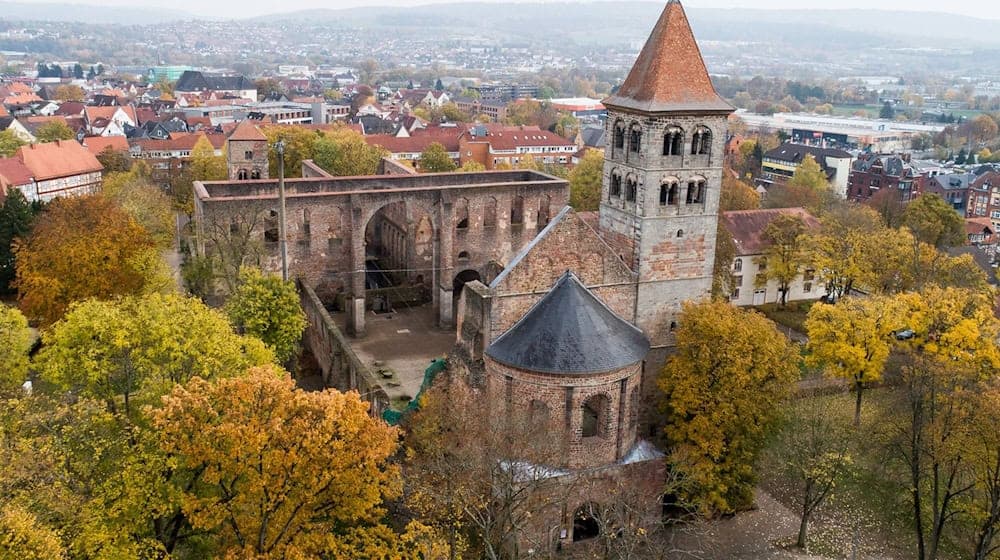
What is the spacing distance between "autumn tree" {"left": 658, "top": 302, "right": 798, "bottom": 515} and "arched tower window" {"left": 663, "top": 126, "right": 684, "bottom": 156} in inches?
274

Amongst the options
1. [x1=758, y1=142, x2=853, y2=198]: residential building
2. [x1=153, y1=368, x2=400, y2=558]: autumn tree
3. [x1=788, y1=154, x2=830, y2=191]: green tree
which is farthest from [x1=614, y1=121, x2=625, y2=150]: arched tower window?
[x1=758, y1=142, x2=853, y2=198]: residential building

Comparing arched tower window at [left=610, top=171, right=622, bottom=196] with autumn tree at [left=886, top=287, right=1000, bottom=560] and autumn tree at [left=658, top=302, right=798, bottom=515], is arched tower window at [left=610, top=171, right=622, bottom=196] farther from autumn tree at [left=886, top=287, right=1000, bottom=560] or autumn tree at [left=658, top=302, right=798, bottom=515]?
autumn tree at [left=886, top=287, right=1000, bottom=560]

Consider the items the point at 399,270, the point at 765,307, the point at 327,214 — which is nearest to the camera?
the point at 327,214

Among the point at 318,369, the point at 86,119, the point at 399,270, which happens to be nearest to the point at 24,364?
the point at 318,369

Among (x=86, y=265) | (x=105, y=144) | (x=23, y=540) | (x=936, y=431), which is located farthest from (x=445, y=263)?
(x=105, y=144)

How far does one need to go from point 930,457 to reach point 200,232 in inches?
1639

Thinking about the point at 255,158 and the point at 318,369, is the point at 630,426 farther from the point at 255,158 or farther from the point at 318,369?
the point at 255,158

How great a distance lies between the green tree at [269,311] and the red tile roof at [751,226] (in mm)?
38309

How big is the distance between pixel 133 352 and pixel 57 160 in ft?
249

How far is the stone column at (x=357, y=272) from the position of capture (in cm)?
5556

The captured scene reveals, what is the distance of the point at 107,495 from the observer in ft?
89.2

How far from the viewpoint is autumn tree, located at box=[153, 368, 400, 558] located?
27.0 metres

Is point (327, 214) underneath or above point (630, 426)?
above

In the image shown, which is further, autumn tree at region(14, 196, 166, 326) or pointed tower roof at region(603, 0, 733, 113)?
autumn tree at region(14, 196, 166, 326)
